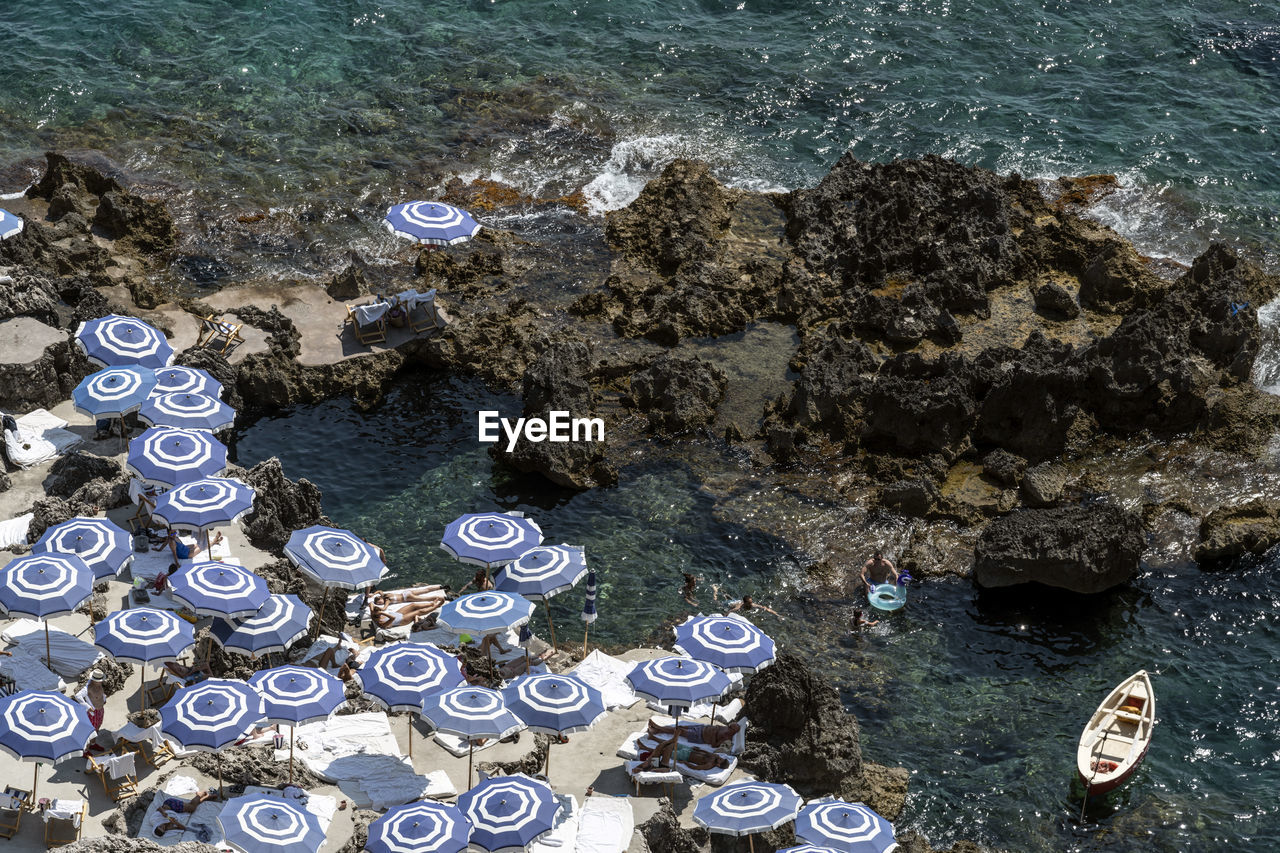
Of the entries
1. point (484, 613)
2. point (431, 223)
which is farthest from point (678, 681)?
point (431, 223)

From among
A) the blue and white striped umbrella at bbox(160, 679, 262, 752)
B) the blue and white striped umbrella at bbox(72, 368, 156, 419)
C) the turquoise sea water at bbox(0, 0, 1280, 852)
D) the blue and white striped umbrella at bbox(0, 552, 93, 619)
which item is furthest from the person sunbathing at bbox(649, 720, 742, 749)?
the blue and white striped umbrella at bbox(72, 368, 156, 419)

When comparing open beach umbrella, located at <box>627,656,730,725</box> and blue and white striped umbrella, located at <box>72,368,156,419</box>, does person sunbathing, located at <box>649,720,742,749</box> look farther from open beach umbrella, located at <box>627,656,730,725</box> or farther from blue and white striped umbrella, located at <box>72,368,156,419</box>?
blue and white striped umbrella, located at <box>72,368,156,419</box>

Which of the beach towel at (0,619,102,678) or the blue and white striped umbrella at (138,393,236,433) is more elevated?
the blue and white striped umbrella at (138,393,236,433)

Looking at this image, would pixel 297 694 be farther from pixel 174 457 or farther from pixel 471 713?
pixel 174 457

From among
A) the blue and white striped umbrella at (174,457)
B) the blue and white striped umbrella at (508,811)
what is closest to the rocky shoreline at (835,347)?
the blue and white striped umbrella at (174,457)

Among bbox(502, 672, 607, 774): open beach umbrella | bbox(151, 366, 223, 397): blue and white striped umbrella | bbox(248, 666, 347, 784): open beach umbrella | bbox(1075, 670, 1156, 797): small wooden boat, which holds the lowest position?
bbox(1075, 670, 1156, 797): small wooden boat
